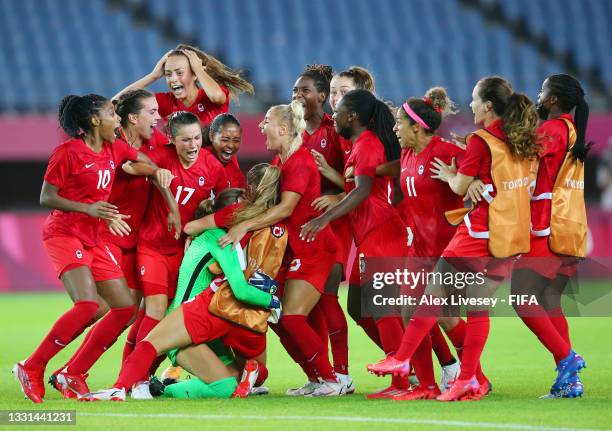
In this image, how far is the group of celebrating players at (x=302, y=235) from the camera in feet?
21.4

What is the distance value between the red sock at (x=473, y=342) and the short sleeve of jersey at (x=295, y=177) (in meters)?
1.39

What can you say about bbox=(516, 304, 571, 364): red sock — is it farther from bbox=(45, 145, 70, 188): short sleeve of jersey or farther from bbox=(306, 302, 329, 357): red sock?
bbox=(45, 145, 70, 188): short sleeve of jersey

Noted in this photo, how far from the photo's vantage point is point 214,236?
698 cm

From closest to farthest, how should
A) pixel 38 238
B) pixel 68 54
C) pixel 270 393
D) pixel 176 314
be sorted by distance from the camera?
pixel 176 314
pixel 270 393
pixel 38 238
pixel 68 54

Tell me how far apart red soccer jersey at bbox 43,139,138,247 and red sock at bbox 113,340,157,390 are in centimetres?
89

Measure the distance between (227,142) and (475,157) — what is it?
1907 millimetres

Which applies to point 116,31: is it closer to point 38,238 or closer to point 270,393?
point 38,238

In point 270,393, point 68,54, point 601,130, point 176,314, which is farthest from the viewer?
point 68,54

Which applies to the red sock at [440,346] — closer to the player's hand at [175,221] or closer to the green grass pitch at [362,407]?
the green grass pitch at [362,407]

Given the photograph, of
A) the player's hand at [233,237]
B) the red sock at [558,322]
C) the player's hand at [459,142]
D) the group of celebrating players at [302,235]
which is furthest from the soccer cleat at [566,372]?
the player's hand at [233,237]

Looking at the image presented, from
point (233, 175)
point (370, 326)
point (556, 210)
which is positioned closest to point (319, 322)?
point (370, 326)

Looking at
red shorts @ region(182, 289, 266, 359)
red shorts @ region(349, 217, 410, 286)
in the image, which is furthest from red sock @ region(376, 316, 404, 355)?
red shorts @ region(182, 289, 266, 359)

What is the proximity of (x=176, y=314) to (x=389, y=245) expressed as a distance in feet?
4.81

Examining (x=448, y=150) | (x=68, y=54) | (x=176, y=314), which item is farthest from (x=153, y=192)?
(x=68, y=54)
